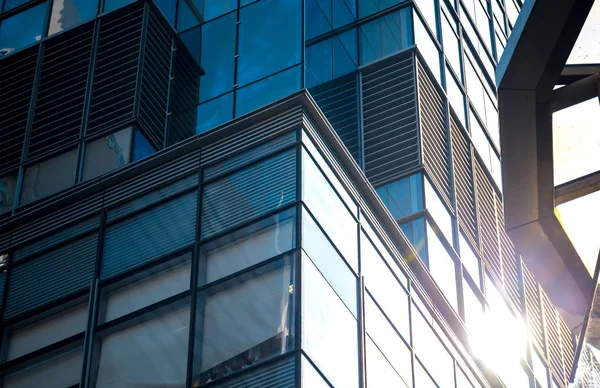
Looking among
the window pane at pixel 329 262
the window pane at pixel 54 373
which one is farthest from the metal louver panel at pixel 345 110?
the window pane at pixel 54 373

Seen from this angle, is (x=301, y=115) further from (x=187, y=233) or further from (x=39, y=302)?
(x=39, y=302)

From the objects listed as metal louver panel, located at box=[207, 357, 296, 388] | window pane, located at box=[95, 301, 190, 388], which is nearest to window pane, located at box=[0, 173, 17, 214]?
window pane, located at box=[95, 301, 190, 388]

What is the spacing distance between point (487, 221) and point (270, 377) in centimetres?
1479

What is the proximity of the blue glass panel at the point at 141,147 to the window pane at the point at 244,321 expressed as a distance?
17.3 feet

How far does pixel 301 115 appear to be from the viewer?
17.2 meters

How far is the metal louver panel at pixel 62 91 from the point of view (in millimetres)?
21844

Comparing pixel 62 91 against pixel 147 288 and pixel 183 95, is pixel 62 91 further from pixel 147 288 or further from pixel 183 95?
Answer: pixel 147 288

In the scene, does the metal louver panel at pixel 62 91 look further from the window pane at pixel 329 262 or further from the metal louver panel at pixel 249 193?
the window pane at pixel 329 262

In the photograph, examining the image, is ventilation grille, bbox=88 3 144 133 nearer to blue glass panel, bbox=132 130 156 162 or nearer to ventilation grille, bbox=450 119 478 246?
blue glass panel, bbox=132 130 156 162

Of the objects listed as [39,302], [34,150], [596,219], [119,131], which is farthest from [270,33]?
[596,219]

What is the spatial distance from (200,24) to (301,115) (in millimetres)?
6291

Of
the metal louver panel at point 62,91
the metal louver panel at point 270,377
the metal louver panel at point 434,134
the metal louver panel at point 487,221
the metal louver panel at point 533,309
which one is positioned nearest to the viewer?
the metal louver panel at point 270,377

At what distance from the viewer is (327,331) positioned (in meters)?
15.5

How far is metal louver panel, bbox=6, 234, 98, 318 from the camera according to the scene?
1778 centimetres
